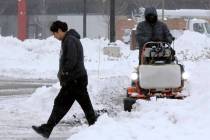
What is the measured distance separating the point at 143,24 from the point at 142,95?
1625mm

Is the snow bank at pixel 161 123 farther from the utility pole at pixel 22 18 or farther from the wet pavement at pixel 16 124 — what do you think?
the utility pole at pixel 22 18

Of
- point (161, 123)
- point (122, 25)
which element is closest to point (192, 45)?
point (122, 25)

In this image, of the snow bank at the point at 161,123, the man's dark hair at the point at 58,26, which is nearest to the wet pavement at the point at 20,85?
the man's dark hair at the point at 58,26

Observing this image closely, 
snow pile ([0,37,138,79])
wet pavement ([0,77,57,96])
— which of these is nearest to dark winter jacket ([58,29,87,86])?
wet pavement ([0,77,57,96])

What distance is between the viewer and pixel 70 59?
9023 millimetres

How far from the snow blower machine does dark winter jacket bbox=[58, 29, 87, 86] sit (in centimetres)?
142

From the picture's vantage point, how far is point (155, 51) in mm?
10672

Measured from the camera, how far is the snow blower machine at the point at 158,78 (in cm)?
1022

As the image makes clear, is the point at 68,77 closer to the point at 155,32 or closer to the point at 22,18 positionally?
the point at 155,32

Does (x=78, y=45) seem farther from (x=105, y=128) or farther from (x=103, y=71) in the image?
(x=103, y=71)

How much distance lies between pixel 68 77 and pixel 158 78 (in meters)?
1.83

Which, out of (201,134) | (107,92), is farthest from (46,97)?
(201,134)

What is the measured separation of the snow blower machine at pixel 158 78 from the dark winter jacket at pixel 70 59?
1420 mm

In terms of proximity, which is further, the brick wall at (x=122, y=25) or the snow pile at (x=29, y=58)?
the brick wall at (x=122, y=25)
